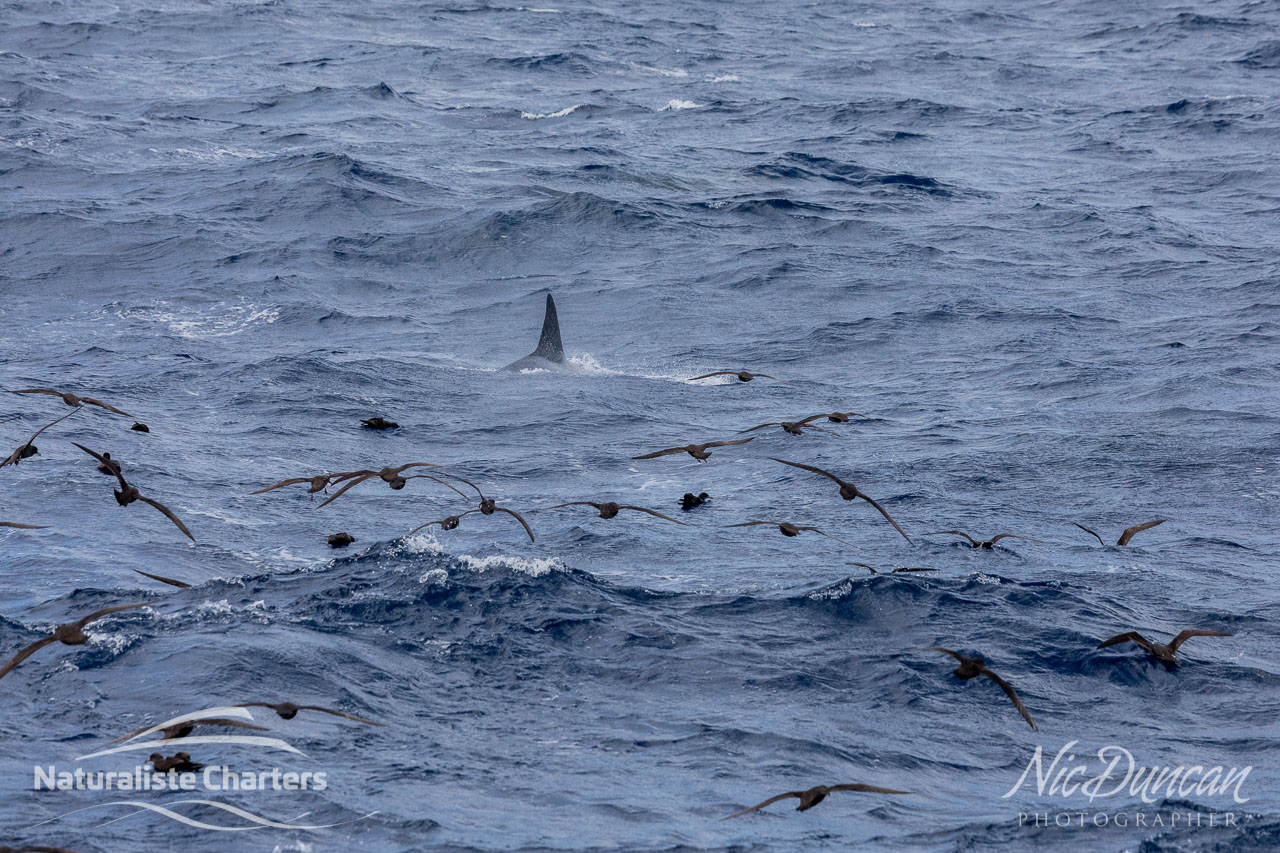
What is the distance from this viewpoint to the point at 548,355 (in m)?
23.5

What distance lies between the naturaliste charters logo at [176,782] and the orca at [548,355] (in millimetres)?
13058

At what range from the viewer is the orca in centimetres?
2328

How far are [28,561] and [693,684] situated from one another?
7580 mm

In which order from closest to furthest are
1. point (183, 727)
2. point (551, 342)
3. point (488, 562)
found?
point (183, 727)
point (488, 562)
point (551, 342)

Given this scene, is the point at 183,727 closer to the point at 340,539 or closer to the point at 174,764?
the point at 174,764

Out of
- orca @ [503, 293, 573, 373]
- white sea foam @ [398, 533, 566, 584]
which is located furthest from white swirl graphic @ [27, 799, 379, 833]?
orca @ [503, 293, 573, 373]

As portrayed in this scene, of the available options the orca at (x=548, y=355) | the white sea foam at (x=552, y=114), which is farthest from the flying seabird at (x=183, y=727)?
the white sea foam at (x=552, y=114)

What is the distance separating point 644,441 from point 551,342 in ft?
13.1

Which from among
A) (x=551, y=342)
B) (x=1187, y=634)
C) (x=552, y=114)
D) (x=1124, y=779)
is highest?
(x=1187, y=634)

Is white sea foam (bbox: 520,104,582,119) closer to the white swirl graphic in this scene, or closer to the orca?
the orca

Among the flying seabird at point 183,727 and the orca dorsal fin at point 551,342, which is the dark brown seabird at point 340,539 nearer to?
the flying seabird at point 183,727

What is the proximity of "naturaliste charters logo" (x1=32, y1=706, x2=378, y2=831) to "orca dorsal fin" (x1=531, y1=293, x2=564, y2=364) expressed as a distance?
13.2 metres

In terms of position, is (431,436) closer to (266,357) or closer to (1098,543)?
(266,357)

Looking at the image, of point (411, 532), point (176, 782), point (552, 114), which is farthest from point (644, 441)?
point (552, 114)
